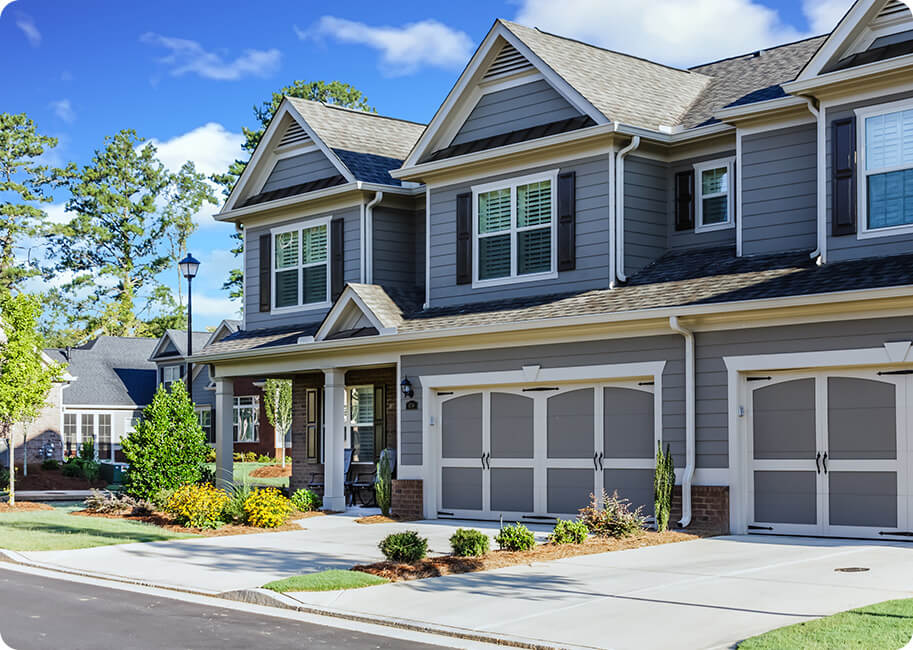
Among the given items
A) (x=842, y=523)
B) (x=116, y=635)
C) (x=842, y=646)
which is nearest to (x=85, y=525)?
(x=116, y=635)

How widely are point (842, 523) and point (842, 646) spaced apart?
24.5 feet

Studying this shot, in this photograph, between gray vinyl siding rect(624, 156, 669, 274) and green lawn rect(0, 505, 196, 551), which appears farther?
gray vinyl siding rect(624, 156, 669, 274)

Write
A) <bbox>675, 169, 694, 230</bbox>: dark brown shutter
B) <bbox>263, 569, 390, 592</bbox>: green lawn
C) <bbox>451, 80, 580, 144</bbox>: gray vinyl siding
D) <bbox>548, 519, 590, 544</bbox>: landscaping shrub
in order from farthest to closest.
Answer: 1. <bbox>451, 80, 580, 144</bbox>: gray vinyl siding
2. <bbox>675, 169, 694, 230</bbox>: dark brown shutter
3. <bbox>548, 519, 590, 544</bbox>: landscaping shrub
4. <bbox>263, 569, 390, 592</bbox>: green lawn

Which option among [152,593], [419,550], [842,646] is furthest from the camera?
[419,550]

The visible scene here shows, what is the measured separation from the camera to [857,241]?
15641 mm

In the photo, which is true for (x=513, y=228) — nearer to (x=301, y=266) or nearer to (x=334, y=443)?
(x=334, y=443)

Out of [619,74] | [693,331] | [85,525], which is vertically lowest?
[85,525]

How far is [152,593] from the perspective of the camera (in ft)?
40.3

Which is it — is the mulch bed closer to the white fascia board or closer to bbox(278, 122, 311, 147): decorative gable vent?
bbox(278, 122, 311, 147): decorative gable vent

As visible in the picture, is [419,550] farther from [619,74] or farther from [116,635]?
[619,74]

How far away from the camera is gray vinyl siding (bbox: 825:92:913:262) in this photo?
15281 millimetres

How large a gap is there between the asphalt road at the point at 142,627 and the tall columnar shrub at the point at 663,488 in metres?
7.17

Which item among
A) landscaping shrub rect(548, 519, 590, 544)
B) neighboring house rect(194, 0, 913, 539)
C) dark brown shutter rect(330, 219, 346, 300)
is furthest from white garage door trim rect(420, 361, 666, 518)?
dark brown shutter rect(330, 219, 346, 300)

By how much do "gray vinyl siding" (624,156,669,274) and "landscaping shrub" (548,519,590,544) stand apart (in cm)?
514
